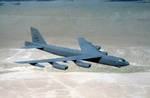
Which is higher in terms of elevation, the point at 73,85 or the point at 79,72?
the point at 79,72

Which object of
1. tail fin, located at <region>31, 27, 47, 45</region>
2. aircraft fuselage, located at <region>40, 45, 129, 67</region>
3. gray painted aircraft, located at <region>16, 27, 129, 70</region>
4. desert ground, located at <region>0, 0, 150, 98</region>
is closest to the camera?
gray painted aircraft, located at <region>16, 27, 129, 70</region>

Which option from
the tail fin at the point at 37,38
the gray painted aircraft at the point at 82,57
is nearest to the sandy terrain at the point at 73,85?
the tail fin at the point at 37,38

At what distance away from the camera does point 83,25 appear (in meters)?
164

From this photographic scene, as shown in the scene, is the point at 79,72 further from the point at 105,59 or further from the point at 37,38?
the point at 105,59

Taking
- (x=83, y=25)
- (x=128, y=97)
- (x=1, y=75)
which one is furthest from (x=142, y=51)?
(x=83, y=25)

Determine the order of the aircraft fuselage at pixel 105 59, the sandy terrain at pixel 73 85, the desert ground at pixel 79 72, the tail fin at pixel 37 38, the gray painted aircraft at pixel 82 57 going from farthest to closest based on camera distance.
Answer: the desert ground at pixel 79 72 < the sandy terrain at pixel 73 85 < the tail fin at pixel 37 38 < the aircraft fuselage at pixel 105 59 < the gray painted aircraft at pixel 82 57

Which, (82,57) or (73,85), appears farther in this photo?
(73,85)

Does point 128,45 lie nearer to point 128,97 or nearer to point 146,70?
point 146,70

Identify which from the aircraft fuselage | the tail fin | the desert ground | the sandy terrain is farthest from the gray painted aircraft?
the desert ground

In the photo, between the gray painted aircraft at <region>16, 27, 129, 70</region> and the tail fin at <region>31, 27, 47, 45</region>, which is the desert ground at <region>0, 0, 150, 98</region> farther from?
the gray painted aircraft at <region>16, 27, 129, 70</region>

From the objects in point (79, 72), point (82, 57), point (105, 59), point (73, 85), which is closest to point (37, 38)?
point (82, 57)

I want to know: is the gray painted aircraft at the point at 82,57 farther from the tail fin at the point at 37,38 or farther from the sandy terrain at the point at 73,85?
the sandy terrain at the point at 73,85

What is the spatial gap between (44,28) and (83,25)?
1816 cm

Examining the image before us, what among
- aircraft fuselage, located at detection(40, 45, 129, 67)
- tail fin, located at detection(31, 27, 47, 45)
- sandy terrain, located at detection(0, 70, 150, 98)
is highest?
tail fin, located at detection(31, 27, 47, 45)
